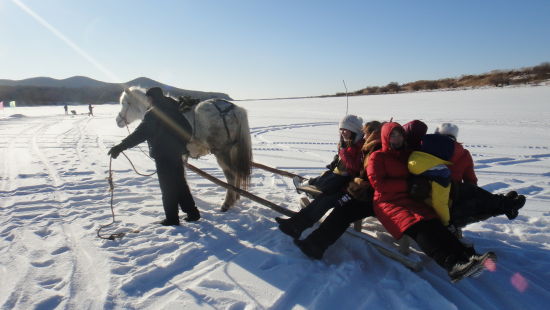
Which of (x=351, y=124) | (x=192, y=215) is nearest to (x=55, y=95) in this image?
(x=192, y=215)

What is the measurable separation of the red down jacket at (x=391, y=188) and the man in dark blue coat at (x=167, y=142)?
8.01 ft

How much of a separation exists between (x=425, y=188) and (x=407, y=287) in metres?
0.83

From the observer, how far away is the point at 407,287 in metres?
2.62

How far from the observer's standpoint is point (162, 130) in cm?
410

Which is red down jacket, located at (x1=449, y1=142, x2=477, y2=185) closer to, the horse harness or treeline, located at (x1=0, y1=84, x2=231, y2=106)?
the horse harness

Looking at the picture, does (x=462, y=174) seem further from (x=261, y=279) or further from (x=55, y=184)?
(x=55, y=184)

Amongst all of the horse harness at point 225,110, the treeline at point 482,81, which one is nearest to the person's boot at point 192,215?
the horse harness at point 225,110

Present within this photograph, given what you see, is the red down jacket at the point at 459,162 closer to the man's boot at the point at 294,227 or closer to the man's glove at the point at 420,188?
the man's glove at the point at 420,188

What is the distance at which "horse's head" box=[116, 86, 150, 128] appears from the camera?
225 inches

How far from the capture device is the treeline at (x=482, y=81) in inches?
1128

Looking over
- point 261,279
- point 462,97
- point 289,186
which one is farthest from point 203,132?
point 462,97

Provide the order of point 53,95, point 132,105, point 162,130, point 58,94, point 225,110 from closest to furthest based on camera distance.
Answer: point 162,130 < point 225,110 < point 132,105 < point 53,95 < point 58,94

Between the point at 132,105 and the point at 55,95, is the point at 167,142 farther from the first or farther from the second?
the point at 55,95

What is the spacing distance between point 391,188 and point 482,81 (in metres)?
37.4
